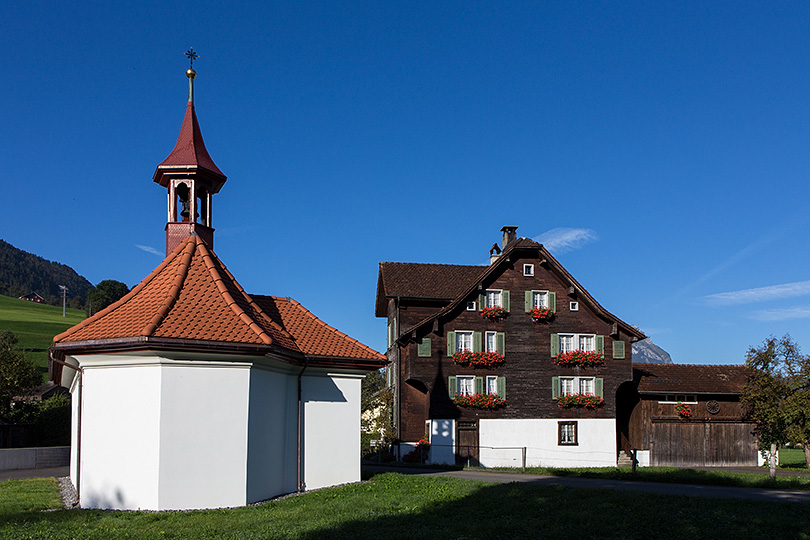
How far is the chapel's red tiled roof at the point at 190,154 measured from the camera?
1895 centimetres

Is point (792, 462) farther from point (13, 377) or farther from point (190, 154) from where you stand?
point (13, 377)

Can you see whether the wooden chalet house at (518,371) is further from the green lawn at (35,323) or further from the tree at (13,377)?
the green lawn at (35,323)

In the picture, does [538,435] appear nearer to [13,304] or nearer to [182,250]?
[182,250]

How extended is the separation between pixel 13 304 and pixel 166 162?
112 meters

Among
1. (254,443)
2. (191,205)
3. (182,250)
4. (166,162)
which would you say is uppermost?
(166,162)

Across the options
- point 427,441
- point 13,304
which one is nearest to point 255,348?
point 427,441

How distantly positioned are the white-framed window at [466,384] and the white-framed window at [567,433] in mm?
4655

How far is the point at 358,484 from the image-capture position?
56.5 ft

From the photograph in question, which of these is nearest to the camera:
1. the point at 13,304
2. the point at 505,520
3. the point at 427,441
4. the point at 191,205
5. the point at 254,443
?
the point at 505,520

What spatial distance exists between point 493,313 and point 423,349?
13.0 ft

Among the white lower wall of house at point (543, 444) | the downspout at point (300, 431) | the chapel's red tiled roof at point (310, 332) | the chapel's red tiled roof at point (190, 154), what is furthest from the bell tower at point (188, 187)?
the white lower wall of house at point (543, 444)

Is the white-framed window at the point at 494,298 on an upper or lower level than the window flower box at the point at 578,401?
upper

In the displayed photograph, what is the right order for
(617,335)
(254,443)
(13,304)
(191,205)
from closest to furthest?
(254,443) < (191,205) < (617,335) < (13,304)

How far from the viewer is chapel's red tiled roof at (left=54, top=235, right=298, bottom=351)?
47.0 feet
